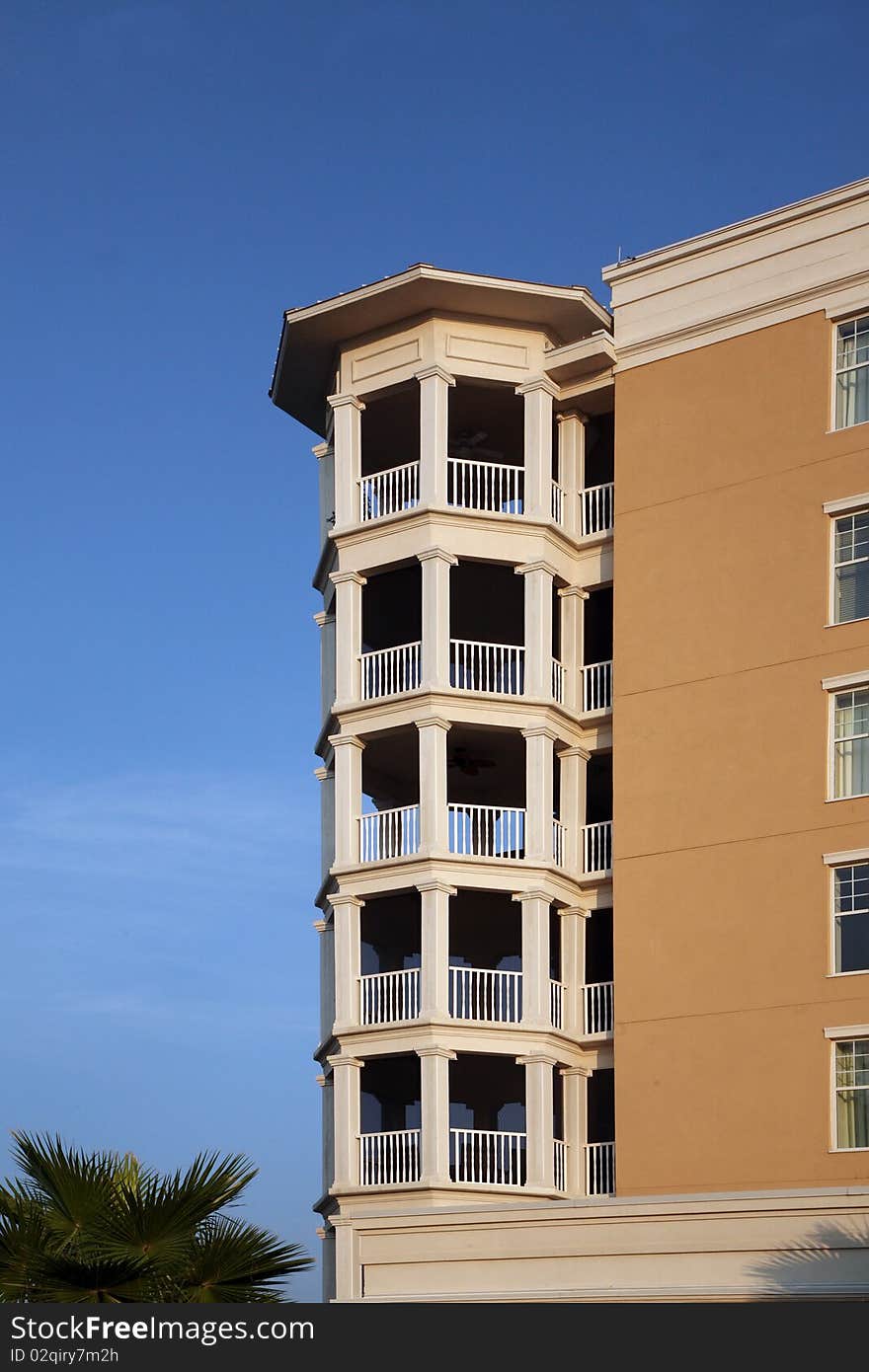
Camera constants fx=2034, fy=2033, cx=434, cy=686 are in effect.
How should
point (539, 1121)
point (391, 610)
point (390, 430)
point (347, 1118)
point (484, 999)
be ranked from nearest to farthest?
1. point (539, 1121)
2. point (347, 1118)
3. point (484, 999)
4. point (390, 430)
5. point (391, 610)

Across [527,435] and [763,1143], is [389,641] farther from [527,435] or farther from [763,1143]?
[763,1143]

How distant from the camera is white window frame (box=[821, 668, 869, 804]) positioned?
3328cm

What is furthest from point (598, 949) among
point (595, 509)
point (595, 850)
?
point (595, 509)

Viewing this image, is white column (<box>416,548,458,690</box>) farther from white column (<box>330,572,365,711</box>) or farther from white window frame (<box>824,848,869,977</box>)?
white window frame (<box>824,848,869,977</box>)

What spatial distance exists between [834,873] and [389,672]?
931 centimetres

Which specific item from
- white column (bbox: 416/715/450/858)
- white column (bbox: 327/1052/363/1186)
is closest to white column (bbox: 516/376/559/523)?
white column (bbox: 416/715/450/858)

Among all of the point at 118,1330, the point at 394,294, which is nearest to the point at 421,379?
the point at 394,294

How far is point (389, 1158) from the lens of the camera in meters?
35.2

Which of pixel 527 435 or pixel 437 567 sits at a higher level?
pixel 527 435

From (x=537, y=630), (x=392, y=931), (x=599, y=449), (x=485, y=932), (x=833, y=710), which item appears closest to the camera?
(x=833, y=710)

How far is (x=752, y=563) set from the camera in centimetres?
3497

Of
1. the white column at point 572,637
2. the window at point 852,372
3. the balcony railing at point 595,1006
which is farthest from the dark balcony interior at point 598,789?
the window at point 852,372

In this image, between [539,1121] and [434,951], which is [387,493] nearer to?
[434,951]

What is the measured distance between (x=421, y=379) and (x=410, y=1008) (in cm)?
1139
